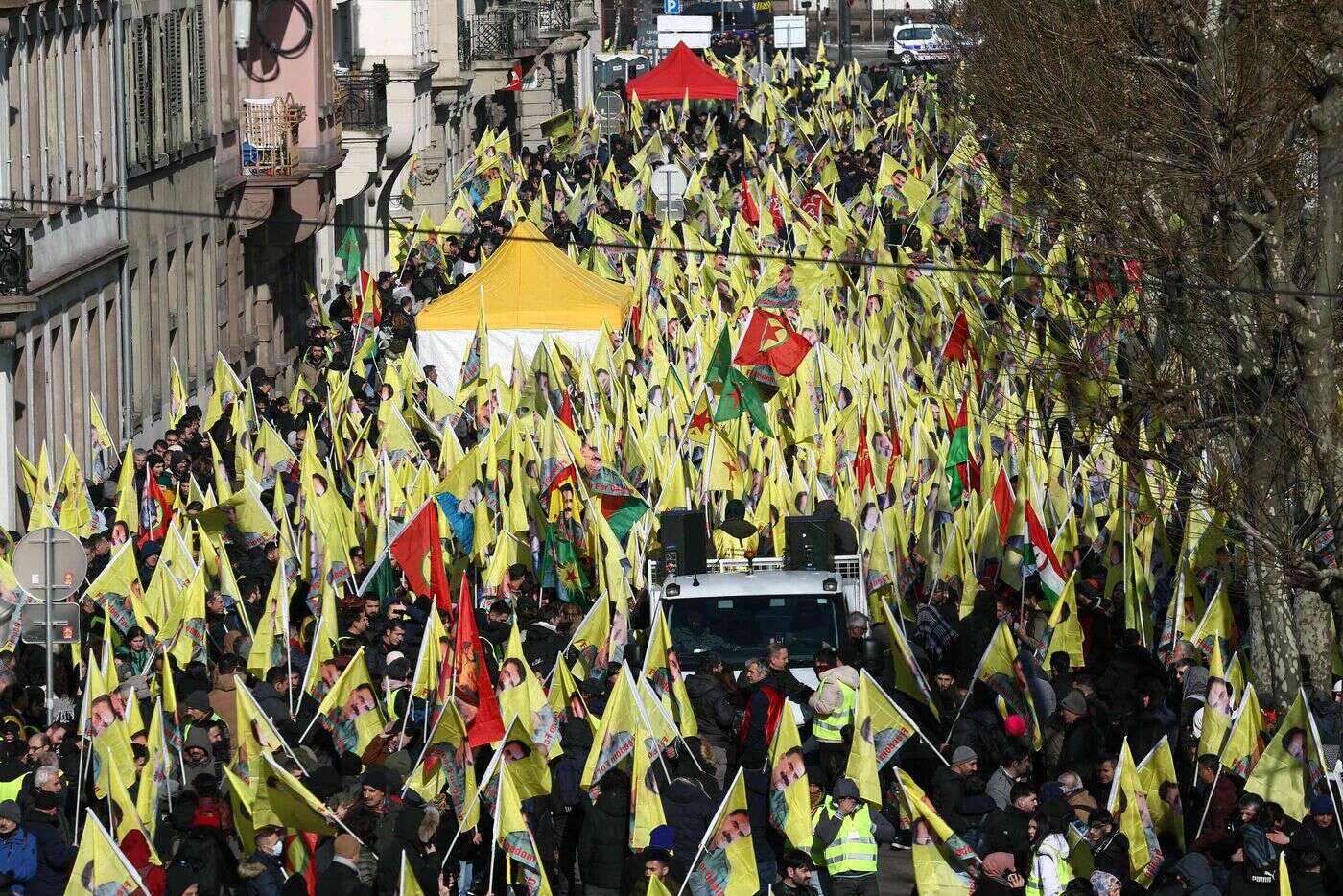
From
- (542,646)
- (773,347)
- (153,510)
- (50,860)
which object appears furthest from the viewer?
(773,347)

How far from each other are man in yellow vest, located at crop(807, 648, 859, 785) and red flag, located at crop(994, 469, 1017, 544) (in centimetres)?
525

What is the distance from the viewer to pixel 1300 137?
24000 millimetres

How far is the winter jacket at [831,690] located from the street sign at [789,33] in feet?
236

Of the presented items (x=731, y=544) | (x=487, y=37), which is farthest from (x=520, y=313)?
(x=487, y=37)

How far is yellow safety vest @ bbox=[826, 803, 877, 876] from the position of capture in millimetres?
14969

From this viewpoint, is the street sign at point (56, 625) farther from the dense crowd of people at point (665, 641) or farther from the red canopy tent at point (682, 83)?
the red canopy tent at point (682, 83)

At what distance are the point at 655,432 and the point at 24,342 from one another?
723 centimetres

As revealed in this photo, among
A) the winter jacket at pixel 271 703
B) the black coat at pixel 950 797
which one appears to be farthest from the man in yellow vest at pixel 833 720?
the winter jacket at pixel 271 703

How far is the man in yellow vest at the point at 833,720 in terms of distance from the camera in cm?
1728

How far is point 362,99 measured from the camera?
49.2 meters

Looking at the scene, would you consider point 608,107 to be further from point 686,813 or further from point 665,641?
point 686,813

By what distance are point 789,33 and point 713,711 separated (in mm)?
72689

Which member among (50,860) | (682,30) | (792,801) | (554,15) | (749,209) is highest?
(792,801)

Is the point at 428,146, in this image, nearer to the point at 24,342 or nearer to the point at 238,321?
the point at 238,321
